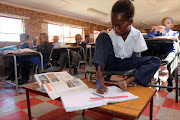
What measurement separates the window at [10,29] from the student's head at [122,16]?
4897 mm

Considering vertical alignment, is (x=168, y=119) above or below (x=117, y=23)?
below

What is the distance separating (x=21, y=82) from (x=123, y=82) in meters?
2.51

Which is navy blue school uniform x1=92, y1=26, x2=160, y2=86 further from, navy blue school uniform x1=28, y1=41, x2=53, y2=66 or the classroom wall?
the classroom wall

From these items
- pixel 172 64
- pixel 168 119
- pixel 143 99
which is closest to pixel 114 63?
pixel 143 99

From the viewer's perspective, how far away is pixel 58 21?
649 centimetres

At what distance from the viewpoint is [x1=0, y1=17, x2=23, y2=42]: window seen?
4.71 metres

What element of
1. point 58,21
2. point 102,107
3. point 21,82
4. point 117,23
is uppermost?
point 58,21

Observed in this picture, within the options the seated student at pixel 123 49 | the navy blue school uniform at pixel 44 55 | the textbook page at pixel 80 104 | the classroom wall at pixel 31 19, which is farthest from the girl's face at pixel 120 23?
the classroom wall at pixel 31 19

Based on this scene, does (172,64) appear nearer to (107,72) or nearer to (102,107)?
(107,72)

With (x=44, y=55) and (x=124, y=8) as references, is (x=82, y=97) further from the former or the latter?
(x=44, y=55)

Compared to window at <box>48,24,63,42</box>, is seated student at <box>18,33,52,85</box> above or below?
below

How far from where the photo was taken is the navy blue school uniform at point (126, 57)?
2.97 ft

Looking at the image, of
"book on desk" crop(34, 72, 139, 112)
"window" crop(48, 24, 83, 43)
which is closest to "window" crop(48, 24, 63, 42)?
"window" crop(48, 24, 83, 43)

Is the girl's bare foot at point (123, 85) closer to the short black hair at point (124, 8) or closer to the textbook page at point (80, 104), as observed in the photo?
the textbook page at point (80, 104)
